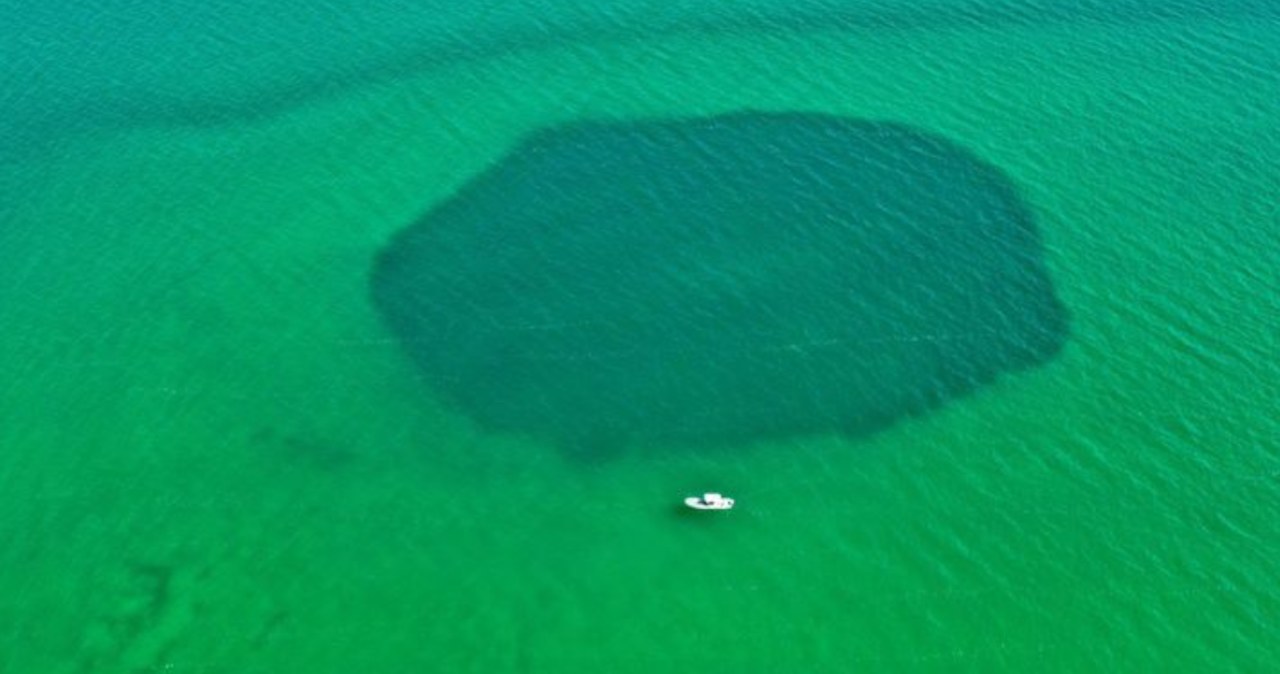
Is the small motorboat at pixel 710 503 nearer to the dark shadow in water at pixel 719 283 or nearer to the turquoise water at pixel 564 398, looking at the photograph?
the turquoise water at pixel 564 398

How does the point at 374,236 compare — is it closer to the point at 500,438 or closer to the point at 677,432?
the point at 500,438

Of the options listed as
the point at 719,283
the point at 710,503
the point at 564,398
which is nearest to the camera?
the point at 710,503

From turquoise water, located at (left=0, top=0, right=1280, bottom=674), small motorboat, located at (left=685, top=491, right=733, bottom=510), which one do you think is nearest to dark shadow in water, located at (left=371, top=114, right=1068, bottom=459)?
turquoise water, located at (left=0, top=0, right=1280, bottom=674)

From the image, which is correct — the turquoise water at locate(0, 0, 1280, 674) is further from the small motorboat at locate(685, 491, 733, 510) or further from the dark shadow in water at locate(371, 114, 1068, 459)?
the dark shadow in water at locate(371, 114, 1068, 459)

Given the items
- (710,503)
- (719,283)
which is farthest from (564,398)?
(719,283)

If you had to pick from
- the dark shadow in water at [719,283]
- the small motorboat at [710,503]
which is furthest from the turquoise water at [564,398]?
the dark shadow in water at [719,283]

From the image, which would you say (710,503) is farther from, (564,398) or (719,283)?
(719,283)
